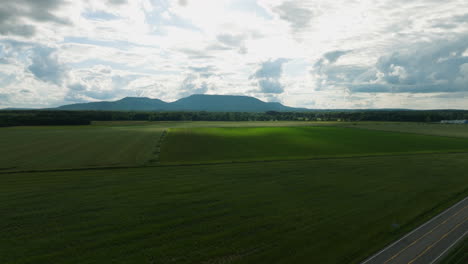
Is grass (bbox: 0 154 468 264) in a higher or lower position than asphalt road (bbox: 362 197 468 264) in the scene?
higher

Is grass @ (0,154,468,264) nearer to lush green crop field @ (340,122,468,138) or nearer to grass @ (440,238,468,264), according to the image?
grass @ (440,238,468,264)

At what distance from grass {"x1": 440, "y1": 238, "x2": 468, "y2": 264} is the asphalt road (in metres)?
0.32

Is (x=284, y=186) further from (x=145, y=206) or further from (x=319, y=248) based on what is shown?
(x=145, y=206)

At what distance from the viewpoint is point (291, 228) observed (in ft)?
67.8

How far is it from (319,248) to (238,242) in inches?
214

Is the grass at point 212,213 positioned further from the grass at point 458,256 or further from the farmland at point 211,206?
the grass at point 458,256

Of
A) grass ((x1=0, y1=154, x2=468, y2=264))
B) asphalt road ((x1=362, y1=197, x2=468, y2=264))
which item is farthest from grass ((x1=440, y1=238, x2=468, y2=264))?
grass ((x1=0, y1=154, x2=468, y2=264))

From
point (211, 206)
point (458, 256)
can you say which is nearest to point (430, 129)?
point (458, 256)

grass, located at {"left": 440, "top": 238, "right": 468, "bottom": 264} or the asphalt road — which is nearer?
grass, located at {"left": 440, "top": 238, "right": 468, "bottom": 264}

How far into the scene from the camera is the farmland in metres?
17.4

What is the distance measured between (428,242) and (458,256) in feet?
6.65

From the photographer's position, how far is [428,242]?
1902cm

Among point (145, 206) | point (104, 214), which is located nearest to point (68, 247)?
point (104, 214)

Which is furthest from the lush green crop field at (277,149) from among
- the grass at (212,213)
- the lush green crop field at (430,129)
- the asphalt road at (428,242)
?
the asphalt road at (428,242)
